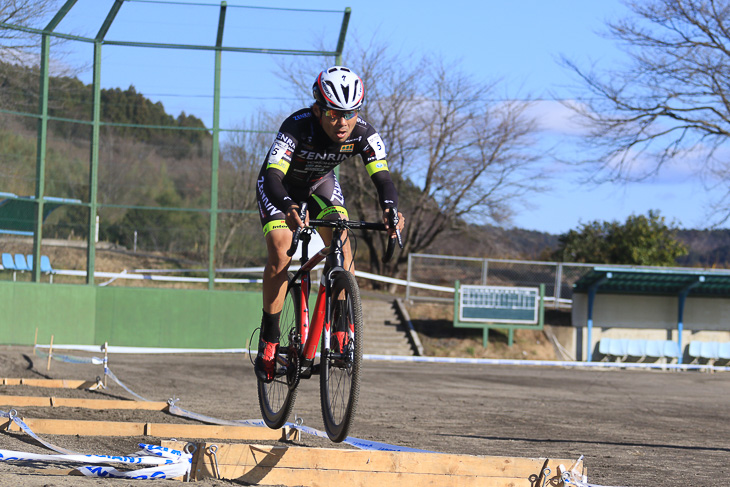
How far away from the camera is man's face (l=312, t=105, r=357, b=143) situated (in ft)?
18.0

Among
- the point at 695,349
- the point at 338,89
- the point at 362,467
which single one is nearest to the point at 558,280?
the point at 695,349

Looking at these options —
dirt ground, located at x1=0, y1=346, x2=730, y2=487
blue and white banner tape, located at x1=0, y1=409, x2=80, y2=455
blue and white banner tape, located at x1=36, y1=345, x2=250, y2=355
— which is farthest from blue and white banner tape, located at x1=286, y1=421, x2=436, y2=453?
blue and white banner tape, located at x1=36, y1=345, x2=250, y2=355

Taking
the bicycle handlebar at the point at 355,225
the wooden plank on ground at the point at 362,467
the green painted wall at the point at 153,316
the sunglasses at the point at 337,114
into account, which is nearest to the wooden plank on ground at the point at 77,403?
the wooden plank on ground at the point at 362,467

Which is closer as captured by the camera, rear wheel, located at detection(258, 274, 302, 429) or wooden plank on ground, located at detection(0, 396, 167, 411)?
rear wheel, located at detection(258, 274, 302, 429)

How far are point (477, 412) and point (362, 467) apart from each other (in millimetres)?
5658

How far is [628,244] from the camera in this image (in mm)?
33594

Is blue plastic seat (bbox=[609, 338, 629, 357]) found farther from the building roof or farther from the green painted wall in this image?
the green painted wall

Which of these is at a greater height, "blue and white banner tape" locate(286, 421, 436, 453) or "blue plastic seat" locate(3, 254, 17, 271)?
"blue plastic seat" locate(3, 254, 17, 271)

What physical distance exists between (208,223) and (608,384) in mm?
9528

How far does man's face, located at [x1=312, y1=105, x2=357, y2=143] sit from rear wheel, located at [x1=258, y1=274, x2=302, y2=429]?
49.9 inches

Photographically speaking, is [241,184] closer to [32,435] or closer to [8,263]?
[8,263]

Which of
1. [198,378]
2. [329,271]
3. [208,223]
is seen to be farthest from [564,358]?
[329,271]

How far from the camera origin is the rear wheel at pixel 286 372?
5.73 meters

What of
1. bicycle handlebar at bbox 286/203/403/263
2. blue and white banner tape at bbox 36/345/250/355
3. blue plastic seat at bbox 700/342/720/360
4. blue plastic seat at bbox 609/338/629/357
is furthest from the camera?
blue plastic seat at bbox 700/342/720/360
